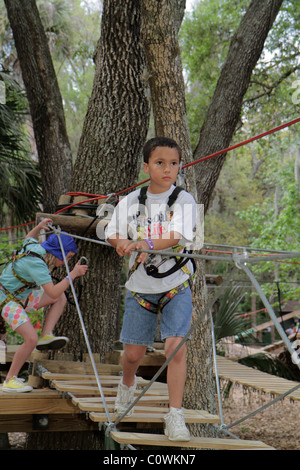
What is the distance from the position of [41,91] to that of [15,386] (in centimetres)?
347

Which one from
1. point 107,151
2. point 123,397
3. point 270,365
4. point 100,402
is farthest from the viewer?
point 270,365

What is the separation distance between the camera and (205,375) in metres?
3.76

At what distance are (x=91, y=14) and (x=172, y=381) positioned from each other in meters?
14.2

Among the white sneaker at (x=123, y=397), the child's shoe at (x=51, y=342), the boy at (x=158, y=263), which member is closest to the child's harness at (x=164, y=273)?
the boy at (x=158, y=263)

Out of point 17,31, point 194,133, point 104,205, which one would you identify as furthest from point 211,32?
point 104,205

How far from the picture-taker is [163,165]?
265cm

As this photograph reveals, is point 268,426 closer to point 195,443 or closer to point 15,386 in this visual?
point 15,386

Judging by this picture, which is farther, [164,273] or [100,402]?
[100,402]

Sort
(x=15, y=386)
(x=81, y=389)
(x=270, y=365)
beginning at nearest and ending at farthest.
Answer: (x=81, y=389), (x=15, y=386), (x=270, y=365)

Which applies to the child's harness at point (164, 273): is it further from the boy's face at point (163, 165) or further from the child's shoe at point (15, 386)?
the child's shoe at point (15, 386)

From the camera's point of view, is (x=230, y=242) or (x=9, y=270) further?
(x=230, y=242)

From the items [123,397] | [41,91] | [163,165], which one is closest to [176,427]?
[123,397]
